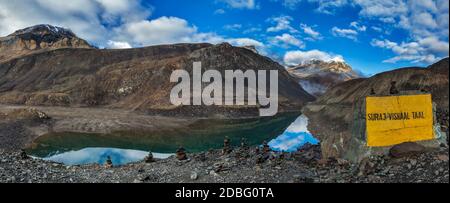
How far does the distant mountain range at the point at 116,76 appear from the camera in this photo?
66.4 metres

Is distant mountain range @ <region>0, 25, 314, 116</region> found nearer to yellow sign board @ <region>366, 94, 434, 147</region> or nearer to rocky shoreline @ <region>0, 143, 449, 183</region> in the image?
rocky shoreline @ <region>0, 143, 449, 183</region>

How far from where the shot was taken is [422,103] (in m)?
9.23

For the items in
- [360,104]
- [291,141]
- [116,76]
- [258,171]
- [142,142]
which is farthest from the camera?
[116,76]

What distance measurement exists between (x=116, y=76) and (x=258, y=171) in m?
69.7

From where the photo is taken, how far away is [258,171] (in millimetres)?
10969

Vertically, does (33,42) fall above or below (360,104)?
above

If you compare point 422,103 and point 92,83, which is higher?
point 92,83

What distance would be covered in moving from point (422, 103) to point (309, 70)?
641 feet

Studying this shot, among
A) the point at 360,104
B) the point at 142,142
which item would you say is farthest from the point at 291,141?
the point at 360,104

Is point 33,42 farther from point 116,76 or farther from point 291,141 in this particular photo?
point 291,141

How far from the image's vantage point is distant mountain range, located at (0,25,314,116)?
6638cm

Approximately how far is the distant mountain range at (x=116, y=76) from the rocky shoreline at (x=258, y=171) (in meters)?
41.5
